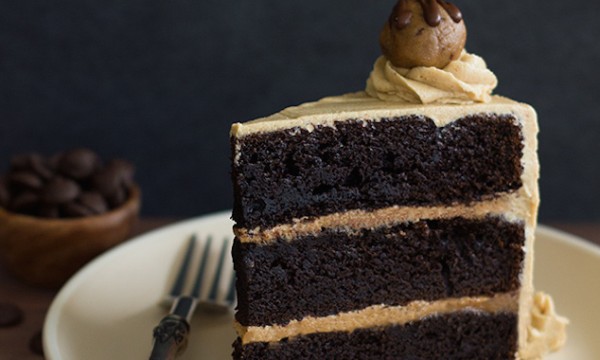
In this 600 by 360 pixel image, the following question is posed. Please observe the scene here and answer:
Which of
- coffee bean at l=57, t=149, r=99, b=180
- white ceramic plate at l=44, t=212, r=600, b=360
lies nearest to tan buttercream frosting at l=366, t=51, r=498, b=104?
white ceramic plate at l=44, t=212, r=600, b=360

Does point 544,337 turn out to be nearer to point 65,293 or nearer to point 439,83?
point 439,83

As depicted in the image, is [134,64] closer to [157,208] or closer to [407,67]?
[157,208]

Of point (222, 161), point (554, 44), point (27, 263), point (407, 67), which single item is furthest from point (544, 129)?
point (27, 263)

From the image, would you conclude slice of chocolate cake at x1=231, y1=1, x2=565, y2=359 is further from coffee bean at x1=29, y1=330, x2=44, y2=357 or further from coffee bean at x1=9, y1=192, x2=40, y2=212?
coffee bean at x1=9, y1=192, x2=40, y2=212

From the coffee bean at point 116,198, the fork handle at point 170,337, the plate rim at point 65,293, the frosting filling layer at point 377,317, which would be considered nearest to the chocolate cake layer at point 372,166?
the frosting filling layer at point 377,317

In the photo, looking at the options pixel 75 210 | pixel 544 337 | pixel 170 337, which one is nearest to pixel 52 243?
pixel 75 210
